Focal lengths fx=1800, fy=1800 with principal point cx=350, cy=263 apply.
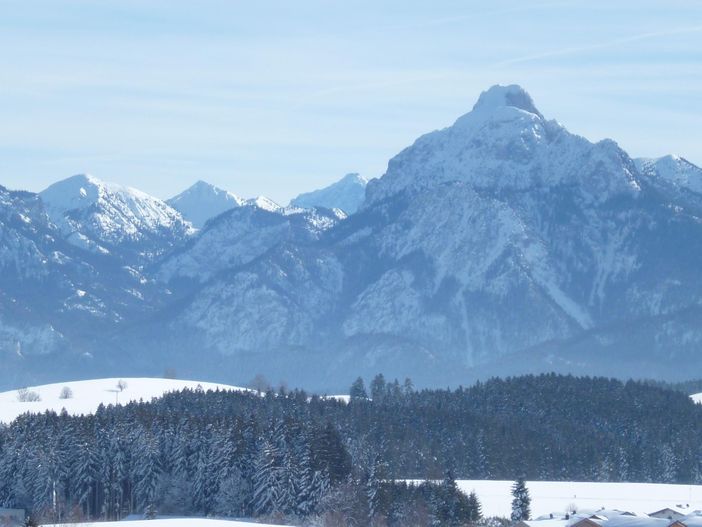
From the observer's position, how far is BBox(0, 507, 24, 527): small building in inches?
6597

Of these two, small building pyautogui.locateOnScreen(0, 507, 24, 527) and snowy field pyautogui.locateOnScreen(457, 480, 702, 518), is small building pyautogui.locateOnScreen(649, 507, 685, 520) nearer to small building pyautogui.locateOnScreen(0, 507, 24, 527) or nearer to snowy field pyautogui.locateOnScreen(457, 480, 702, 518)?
snowy field pyautogui.locateOnScreen(457, 480, 702, 518)

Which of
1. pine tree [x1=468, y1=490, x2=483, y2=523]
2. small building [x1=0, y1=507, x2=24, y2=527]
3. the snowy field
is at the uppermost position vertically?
the snowy field

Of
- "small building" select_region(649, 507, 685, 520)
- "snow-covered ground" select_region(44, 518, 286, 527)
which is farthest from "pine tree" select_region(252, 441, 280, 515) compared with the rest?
"small building" select_region(649, 507, 685, 520)

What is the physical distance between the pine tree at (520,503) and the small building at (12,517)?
4610 cm

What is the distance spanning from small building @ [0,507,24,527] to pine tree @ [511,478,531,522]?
46.1 meters

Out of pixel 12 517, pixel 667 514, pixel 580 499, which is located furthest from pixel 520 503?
pixel 12 517

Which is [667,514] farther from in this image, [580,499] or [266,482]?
[266,482]

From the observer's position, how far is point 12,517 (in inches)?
6934

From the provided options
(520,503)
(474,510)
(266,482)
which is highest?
(266,482)

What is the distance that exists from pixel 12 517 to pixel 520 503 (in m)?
49.6

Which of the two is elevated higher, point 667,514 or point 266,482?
point 266,482

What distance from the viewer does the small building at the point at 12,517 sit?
168 meters

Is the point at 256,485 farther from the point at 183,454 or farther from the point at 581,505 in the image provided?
the point at 581,505

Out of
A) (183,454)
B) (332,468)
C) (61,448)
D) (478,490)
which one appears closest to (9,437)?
(61,448)
